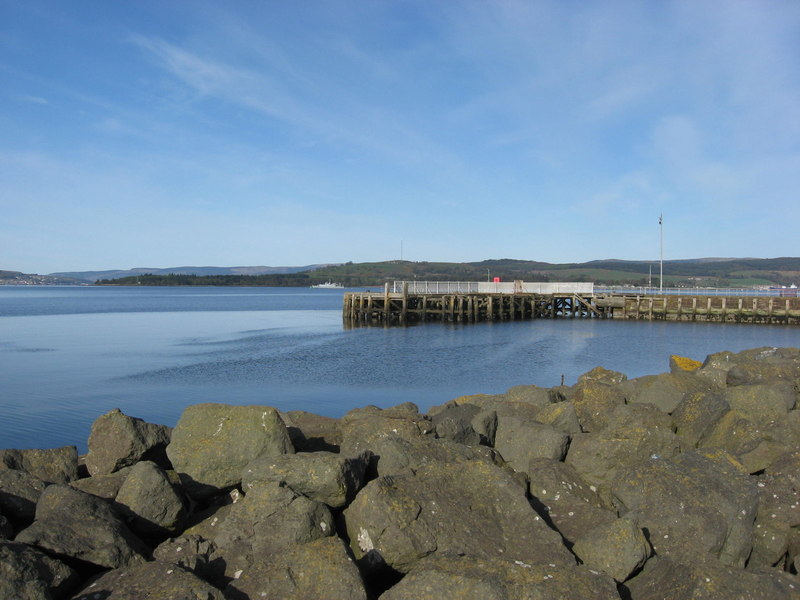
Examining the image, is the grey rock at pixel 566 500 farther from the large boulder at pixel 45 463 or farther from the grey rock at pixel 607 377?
the grey rock at pixel 607 377

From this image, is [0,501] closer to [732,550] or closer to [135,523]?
[135,523]

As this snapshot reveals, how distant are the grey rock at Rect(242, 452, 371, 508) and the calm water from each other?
35.7 feet

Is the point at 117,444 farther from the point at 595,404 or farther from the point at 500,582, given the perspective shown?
the point at 595,404

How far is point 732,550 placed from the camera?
20.6 ft

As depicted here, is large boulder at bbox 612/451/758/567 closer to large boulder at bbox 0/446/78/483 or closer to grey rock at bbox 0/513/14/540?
grey rock at bbox 0/513/14/540

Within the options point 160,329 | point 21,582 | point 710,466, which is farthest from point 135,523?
point 160,329

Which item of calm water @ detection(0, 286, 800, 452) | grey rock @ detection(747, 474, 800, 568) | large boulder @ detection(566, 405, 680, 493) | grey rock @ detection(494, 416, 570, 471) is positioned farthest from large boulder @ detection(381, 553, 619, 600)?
calm water @ detection(0, 286, 800, 452)

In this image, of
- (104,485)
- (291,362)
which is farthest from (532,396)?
(291,362)

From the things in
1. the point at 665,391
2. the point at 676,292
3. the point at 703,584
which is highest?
the point at 676,292

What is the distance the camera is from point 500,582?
4.53m

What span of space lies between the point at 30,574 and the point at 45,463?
3260 mm

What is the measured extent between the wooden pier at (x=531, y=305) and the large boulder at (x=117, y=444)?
4383 centimetres

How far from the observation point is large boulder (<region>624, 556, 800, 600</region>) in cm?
493

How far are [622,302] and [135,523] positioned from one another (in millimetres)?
59073
